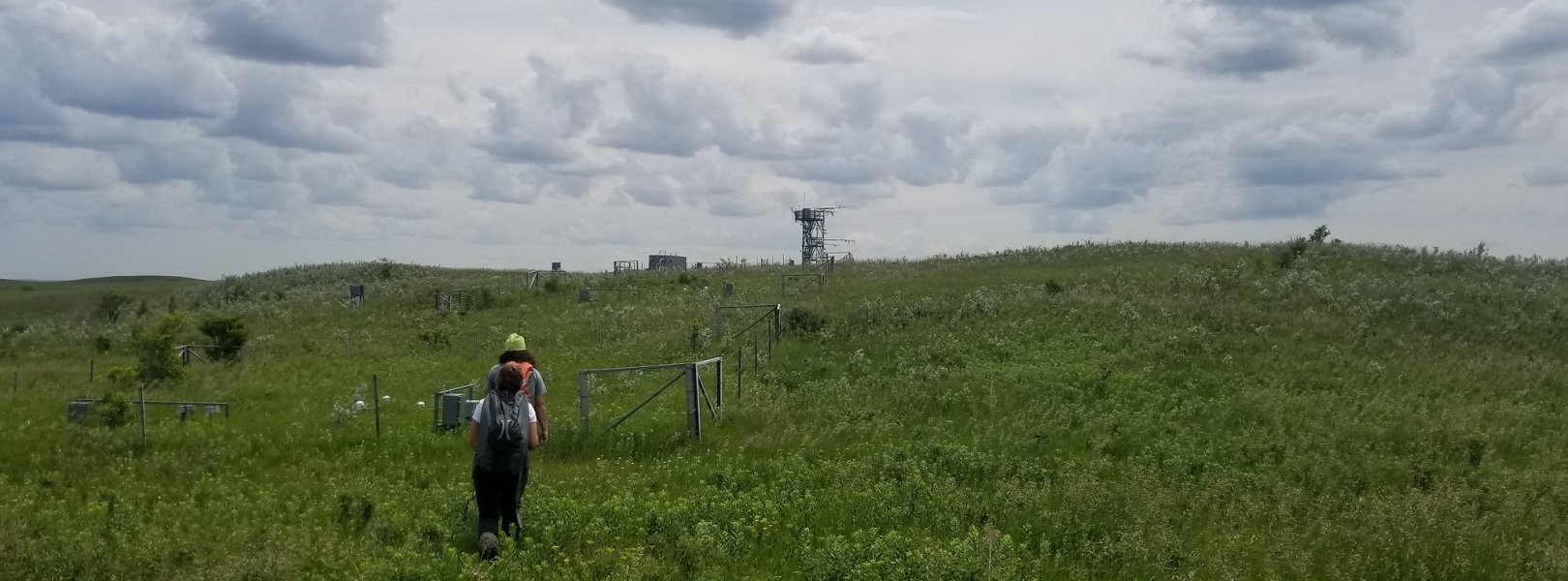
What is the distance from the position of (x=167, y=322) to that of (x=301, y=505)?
2050 cm

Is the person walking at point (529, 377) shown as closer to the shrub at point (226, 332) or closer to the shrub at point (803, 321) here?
the shrub at point (803, 321)

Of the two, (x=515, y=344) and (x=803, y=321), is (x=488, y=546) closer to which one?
(x=515, y=344)

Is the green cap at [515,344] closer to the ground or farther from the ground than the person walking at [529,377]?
farther from the ground

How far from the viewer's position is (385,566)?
8219 millimetres

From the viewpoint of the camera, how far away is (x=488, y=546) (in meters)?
8.84

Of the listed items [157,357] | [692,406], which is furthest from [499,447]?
[157,357]

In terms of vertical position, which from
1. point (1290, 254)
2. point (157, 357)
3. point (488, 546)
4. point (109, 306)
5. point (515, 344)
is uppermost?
point (1290, 254)

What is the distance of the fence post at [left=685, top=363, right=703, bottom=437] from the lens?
15914mm

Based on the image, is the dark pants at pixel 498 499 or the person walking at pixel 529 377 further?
the person walking at pixel 529 377

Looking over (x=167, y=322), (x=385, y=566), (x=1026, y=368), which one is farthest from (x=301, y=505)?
(x=167, y=322)

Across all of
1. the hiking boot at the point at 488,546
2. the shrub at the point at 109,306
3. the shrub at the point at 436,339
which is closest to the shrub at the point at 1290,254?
the shrub at the point at 436,339

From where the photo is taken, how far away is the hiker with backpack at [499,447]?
9.05 meters

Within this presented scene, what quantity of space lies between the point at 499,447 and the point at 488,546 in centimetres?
83

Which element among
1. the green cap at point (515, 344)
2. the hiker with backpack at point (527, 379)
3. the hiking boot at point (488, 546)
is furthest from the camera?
the green cap at point (515, 344)
